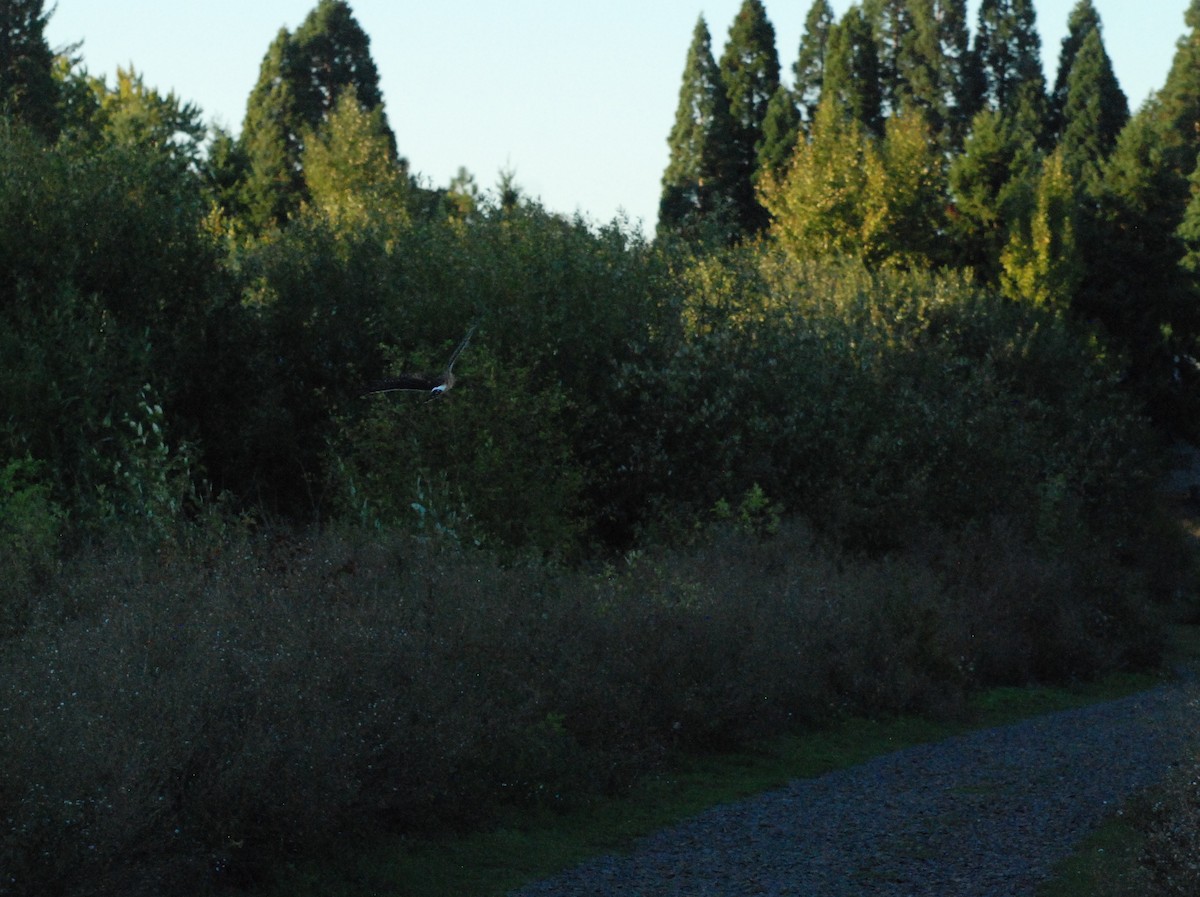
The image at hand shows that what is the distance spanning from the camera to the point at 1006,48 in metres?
61.4

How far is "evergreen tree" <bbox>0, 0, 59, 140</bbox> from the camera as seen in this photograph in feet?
127

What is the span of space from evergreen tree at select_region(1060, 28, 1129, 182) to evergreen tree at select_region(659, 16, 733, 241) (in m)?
12.6

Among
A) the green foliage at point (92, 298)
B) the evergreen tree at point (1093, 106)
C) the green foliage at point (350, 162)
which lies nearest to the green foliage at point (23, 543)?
the green foliage at point (92, 298)

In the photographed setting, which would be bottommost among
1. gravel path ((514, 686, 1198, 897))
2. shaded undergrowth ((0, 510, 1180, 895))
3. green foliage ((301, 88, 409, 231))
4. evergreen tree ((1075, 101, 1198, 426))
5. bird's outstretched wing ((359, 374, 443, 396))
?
gravel path ((514, 686, 1198, 897))

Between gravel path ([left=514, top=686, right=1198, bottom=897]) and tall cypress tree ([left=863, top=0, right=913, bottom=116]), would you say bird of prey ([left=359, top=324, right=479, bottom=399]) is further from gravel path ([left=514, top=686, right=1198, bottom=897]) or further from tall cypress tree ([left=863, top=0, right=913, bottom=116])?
tall cypress tree ([left=863, top=0, right=913, bottom=116])

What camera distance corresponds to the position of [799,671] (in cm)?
1520

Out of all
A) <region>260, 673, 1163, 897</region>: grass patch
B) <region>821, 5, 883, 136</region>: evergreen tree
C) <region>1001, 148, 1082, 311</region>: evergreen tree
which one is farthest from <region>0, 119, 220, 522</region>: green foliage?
<region>821, 5, 883, 136</region>: evergreen tree

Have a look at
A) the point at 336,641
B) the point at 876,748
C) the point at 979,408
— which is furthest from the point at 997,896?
the point at 979,408

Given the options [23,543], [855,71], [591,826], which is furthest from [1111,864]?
[855,71]

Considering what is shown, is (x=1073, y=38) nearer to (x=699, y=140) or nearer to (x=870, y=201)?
(x=699, y=140)

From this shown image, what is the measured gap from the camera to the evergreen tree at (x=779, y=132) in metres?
53.8

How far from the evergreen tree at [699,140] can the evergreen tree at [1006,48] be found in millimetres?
12312

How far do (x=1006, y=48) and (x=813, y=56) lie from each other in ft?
27.7

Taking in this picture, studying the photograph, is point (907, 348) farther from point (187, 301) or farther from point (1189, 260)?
point (1189, 260)
